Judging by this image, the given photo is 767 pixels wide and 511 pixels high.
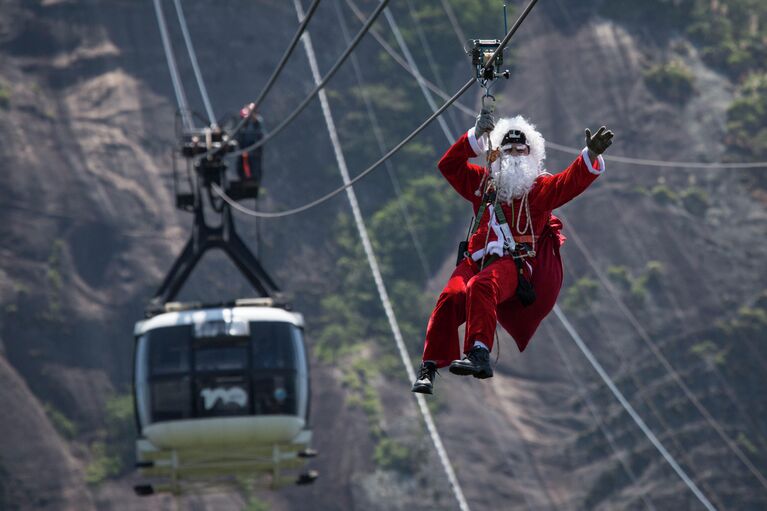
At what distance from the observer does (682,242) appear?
51.0m

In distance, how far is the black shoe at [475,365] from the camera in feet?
33.4

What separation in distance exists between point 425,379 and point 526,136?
1.94 metres

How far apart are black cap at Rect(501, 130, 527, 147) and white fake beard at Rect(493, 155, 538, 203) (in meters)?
0.13

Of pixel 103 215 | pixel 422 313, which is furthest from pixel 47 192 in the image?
pixel 422 313

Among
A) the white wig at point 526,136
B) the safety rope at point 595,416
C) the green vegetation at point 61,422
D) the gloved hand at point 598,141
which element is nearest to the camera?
the gloved hand at point 598,141

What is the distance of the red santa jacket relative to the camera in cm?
1106

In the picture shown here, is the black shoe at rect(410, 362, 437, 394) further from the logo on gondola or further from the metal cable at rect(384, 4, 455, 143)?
the metal cable at rect(384, 4, 455, 143)

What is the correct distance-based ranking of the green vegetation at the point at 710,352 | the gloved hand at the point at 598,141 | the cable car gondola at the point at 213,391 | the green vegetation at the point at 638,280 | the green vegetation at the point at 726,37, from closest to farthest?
1. the gloved hand at the point at 598,141
2. the cable car gondola at the point at 213,391
3. the green vegetation at the point at 710,352
4. the green vegetation at the point at 638,280
5. the green vegetation at the point at 726,37

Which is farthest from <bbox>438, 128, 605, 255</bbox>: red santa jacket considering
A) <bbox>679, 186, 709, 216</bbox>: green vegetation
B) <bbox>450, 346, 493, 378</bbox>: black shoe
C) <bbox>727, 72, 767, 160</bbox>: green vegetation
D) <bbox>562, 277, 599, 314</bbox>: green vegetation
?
<bbox>727, 72, 767, 160</bbox>: green vegetation

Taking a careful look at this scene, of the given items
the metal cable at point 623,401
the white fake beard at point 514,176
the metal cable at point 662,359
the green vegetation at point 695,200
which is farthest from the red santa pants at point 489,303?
the green vegetation at point 695,200

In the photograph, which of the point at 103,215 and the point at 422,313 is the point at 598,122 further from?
the point at 103,215

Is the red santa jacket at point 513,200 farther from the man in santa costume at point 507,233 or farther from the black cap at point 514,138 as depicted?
the black cap at point 514,138

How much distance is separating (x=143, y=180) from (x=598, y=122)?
53.2ft

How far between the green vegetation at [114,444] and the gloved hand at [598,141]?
36.9m
